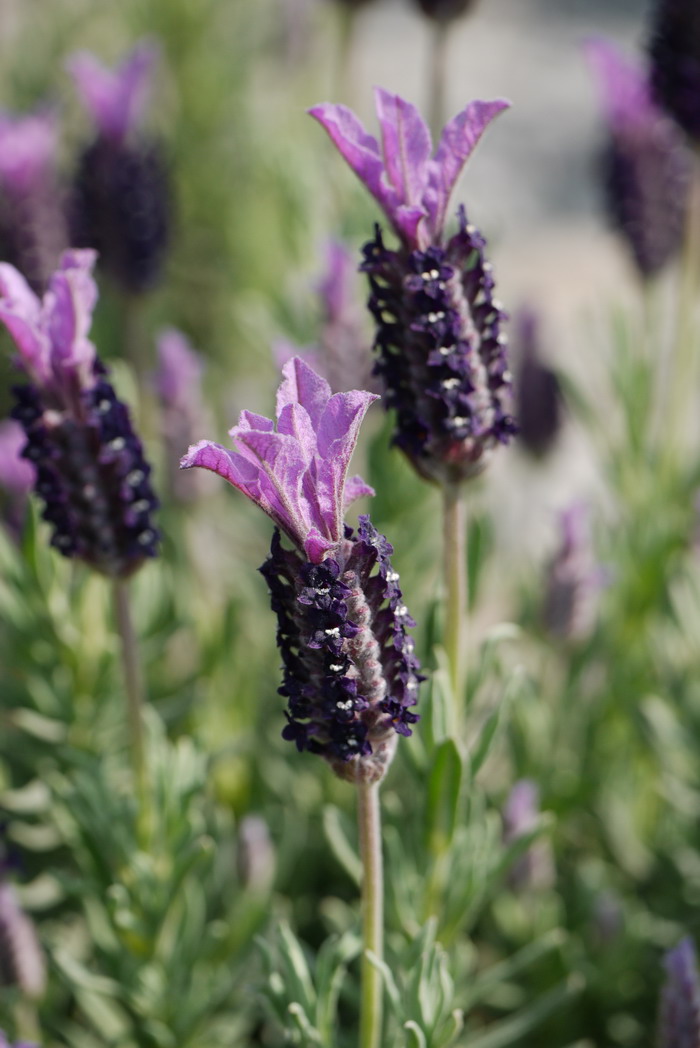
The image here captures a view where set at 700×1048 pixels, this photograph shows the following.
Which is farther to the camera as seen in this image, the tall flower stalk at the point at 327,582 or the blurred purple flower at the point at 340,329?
the blurred purple flower at the point at 340,329

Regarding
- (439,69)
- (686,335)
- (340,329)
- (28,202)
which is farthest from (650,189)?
(28,202)

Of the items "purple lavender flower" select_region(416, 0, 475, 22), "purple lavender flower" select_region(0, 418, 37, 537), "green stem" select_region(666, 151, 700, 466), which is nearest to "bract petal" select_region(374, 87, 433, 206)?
"purple lavender flower" select_region(0, 418, 37, 537)

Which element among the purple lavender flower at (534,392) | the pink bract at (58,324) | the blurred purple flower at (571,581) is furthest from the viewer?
the purple lavender flower at (534,392)

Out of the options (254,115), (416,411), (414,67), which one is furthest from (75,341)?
(414,67)

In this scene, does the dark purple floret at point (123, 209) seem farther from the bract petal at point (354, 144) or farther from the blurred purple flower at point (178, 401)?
the bract petal at point (354, 144)

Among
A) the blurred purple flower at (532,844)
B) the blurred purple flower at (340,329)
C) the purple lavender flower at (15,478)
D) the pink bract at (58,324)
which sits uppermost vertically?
the blurred purple flower at (340,329)

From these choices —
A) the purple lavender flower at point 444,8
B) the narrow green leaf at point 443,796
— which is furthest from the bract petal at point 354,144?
the purple lavender flower at point 444,8

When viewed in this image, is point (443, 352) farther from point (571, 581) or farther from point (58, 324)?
point (571, 581)
